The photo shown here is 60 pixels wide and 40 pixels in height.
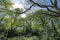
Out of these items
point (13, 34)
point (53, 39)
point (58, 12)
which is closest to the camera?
point (58, 12)

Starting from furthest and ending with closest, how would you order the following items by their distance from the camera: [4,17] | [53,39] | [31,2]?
1. [4,17]
2. [53,39]
3. [31,2]

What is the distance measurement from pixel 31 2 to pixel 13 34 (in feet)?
90.8

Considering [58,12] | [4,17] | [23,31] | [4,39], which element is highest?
[58,12]

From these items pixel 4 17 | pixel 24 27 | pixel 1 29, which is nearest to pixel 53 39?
pixel 4 17

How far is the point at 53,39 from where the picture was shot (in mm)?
24891

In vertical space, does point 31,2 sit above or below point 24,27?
above

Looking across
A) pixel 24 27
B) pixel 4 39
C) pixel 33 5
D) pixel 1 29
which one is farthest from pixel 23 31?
pixel 33 5

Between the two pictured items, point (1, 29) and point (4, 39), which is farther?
point (1, 29)

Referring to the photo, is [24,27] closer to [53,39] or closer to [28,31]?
[28,31]

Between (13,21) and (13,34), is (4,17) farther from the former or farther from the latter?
(13,34)

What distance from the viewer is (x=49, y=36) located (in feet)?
84.7

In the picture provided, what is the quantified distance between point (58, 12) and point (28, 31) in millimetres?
29975

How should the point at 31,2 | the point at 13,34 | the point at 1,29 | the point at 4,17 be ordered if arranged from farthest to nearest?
the point at 13,34, the point at 1,29, the point at 4,17, the point at 31,2

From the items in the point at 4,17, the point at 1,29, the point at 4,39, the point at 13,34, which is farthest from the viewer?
the point at 13,34
